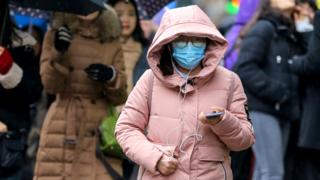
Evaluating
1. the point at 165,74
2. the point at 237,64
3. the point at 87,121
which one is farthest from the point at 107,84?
the point at 165,74

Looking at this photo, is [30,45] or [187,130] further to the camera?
[30,45]

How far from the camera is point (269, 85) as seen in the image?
712cm

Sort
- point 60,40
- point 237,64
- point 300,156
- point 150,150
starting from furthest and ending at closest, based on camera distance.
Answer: point 300,156 < point 237,64 < point 60,40 < point 150,150

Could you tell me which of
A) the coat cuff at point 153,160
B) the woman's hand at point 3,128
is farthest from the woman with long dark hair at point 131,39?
the coat cuff at point 153,160

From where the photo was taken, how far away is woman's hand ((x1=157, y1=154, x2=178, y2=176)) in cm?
442

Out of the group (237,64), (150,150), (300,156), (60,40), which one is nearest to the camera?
(150,150)

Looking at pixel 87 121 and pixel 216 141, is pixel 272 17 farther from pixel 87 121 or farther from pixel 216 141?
pixel 216 141

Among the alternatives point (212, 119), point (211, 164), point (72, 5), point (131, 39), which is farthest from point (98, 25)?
point (212, 119)

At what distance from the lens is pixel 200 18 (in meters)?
4.68

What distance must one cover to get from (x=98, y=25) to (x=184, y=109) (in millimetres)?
2240

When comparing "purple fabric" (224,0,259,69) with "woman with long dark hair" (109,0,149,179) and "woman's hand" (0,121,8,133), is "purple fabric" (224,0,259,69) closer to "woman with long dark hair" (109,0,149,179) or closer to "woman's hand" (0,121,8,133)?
"woman with long dark hair" (109,0,149,179)

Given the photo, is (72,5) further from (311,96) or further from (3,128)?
(311,96)

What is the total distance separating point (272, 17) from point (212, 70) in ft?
9.49

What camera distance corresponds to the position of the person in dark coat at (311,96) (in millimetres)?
7071
